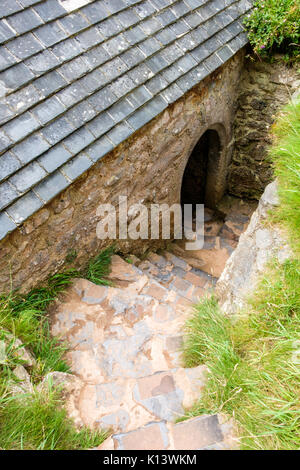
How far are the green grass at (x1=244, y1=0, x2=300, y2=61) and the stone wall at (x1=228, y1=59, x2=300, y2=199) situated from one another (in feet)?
1.56

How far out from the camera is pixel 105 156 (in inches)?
136

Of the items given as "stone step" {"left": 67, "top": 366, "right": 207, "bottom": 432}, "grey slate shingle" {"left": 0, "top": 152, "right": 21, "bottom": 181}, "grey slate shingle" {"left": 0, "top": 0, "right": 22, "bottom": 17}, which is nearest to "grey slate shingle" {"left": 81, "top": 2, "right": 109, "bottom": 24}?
"grey slate shingle" {"left": 0, "top": 0, "right": 22, "bottom": 17}

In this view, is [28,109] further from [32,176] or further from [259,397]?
[259,397]

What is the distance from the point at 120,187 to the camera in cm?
388

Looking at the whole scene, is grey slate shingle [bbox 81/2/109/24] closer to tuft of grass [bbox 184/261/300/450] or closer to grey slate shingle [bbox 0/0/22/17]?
grey slate shingle [bbox 0/0/22/17]

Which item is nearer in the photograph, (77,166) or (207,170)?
(77,166)

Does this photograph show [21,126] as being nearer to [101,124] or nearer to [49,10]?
[101,124]

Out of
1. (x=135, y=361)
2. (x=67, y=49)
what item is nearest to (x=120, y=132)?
(x=67, y=49)

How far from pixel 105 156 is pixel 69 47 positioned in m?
1.00

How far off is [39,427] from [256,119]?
571 cm

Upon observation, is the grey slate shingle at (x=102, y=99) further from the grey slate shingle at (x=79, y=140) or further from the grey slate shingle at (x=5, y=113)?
the grey slate shingle at (x=5, y=113)

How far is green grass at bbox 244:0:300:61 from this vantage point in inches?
185

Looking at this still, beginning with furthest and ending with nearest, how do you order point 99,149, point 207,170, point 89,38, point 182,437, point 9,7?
1. point 207,170
2. point 89,38
3. point 99,149
4. point 9,7
5. point 182,437

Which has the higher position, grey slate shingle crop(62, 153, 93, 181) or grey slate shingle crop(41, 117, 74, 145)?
grey slate shingle crop(41, 117, 74, 145)
